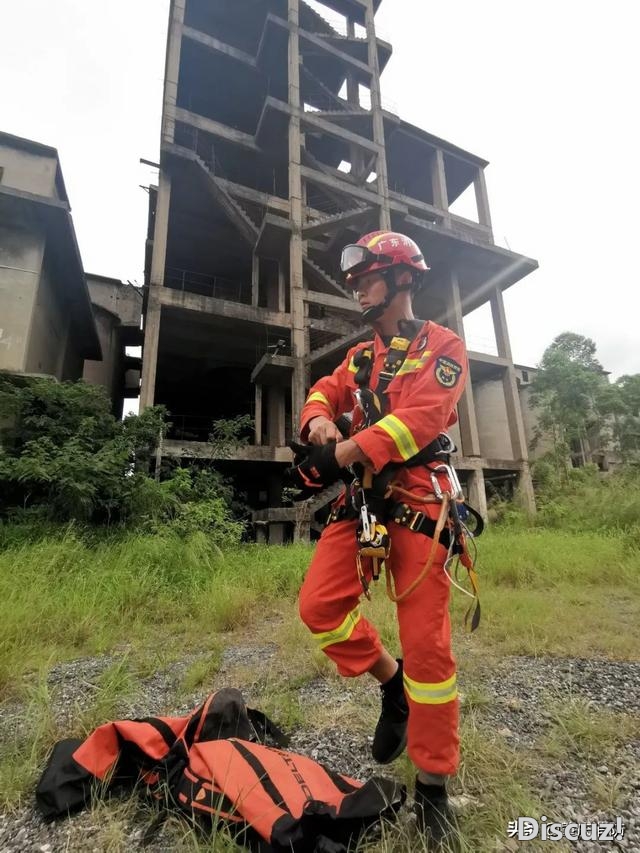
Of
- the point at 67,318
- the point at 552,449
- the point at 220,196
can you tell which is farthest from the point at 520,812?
the point at 552,449

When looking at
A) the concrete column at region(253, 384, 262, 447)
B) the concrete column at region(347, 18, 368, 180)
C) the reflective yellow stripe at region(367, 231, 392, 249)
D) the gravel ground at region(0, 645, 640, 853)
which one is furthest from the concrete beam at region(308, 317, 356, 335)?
the reflective yellow stripe at region(367, 231, 392, 249)

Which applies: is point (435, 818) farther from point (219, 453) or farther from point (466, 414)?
point (466, 414)

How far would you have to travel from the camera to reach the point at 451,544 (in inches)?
60.7

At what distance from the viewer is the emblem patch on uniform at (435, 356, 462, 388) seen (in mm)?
1691

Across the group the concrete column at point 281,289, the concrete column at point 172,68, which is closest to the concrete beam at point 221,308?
the concrete column at point 281,289

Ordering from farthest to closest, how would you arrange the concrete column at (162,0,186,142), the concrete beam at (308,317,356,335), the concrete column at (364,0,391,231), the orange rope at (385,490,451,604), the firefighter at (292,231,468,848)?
the concrete column at (364,0,391,231) < the concrete column at (162,0,186,142) < the concrete beam at (308,317,356,335) < the orange rope at (385,490,451,604) < the firefighter at (292,231,468,848)

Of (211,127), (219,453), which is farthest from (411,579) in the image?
(211,127)

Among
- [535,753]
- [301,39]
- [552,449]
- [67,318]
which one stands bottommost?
[535,753]

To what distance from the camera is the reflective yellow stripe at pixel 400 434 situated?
60.1 inches

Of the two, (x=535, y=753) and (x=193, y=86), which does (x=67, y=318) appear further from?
(x=535, y=753)

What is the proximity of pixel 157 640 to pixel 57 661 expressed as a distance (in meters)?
0.67

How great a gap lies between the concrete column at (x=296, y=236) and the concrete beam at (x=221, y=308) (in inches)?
19.6

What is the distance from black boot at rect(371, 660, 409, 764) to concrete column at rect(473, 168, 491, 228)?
2087 cm

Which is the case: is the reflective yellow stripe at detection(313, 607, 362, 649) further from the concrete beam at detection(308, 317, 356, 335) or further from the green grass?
the concrete beam at detection(308, 317, 356, 335)
